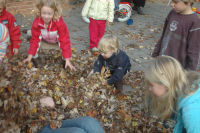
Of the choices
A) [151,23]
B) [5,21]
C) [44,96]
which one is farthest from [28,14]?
[44,96]

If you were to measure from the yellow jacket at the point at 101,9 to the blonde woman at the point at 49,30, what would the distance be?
165 cm

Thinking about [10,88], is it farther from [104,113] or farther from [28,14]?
[28,14]

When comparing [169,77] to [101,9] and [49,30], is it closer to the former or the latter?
[49,30]

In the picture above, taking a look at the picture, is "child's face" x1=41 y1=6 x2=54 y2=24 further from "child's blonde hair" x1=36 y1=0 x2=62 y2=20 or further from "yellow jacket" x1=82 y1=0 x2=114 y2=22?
"yellow jacket" x1=82 y1=0 x2=114 y2=22

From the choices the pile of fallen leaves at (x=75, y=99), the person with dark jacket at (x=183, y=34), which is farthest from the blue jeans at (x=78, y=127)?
the person with dark jacket at (x=183, y=34)

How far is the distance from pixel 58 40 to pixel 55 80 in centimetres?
75

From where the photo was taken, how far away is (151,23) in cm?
762

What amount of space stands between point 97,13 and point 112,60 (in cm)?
202

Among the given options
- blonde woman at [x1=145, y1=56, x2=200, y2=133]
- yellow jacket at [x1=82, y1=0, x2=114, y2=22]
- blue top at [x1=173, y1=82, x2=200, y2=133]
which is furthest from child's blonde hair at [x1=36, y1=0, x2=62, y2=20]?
blue top at [x1=173, y1=82, x2=200, y2=133]

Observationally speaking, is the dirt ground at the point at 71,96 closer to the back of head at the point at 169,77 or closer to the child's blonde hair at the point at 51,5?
the child's blonde hair at the point at 51,5

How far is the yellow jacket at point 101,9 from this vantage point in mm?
5117

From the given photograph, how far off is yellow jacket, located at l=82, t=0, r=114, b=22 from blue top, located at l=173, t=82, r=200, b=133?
11.9 feet

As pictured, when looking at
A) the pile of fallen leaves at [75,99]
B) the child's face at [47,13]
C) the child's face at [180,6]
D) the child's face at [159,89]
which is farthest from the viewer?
the child's face at [47,13]

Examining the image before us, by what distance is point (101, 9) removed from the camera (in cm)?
510
